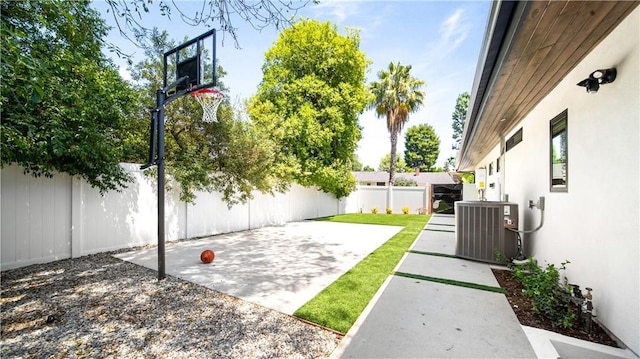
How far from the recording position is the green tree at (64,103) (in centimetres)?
351

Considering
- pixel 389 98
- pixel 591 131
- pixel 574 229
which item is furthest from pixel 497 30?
pixel 389 98

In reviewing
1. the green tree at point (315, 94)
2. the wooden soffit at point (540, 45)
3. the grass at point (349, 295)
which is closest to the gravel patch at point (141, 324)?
the grass at point (349, 295)

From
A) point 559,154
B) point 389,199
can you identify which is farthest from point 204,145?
point 389,199

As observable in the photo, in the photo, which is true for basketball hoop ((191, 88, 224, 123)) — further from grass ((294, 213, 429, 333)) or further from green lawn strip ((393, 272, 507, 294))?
green lawn strip ((393, 272, 507, 294))

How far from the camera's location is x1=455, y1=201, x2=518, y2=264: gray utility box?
4832mm

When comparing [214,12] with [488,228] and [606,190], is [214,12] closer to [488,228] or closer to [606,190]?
[606,190]

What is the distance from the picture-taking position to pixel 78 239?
5418 millimetres

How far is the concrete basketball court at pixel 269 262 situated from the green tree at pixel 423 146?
3780 centimetres

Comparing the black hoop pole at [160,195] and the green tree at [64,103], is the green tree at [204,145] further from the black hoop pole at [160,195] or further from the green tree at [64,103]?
the black hoop pole at [160,195]

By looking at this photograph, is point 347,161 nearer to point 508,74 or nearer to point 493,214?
point 493,214

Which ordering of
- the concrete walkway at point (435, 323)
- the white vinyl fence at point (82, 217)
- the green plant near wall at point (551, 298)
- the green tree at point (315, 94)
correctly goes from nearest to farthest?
the concrete walkway at point (435, 323) < the green plant near wall at point (551, 298) < the white vinyl fence at point (82, 217) < the green tree at point (315, 94)

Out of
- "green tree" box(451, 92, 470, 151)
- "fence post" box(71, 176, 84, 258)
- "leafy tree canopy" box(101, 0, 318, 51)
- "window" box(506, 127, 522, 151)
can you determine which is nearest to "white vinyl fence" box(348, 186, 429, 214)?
"window" box(506, 127, 522, 151)

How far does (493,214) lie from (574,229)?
68.1 inches

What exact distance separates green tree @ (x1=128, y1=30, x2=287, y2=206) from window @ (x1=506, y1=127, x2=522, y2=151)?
21.5 ft
